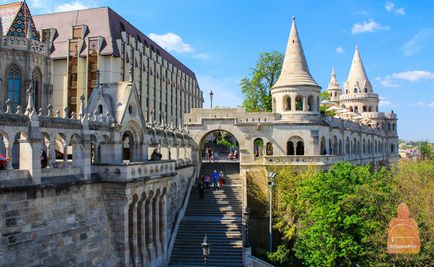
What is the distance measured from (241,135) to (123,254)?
19.7 metres

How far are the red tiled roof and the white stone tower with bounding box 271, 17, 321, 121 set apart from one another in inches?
605

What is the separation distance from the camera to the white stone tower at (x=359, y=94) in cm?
6831

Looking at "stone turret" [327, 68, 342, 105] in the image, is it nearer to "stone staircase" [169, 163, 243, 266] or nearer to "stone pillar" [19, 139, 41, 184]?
"stone staircase" [169, 163, 243, 266]

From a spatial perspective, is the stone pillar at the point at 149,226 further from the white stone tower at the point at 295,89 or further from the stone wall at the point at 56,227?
the white stone tower at the point at 295,89

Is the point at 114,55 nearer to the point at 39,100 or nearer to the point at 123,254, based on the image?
the point at 39,100

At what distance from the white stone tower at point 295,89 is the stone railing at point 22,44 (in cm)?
1960

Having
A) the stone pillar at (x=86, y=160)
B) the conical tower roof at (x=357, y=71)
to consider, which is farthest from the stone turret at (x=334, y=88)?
the stone pillar at (x=86, y=160)

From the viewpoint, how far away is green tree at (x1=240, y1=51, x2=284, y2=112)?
171 feet

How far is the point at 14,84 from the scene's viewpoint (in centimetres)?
2614

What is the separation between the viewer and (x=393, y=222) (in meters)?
19.5

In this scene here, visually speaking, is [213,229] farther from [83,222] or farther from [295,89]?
[295,89]

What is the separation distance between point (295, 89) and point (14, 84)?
2190 cm

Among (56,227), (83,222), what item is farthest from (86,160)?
(56,227)

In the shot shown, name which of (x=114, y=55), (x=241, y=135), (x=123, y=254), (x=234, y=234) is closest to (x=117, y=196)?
(x=123, y=254)
